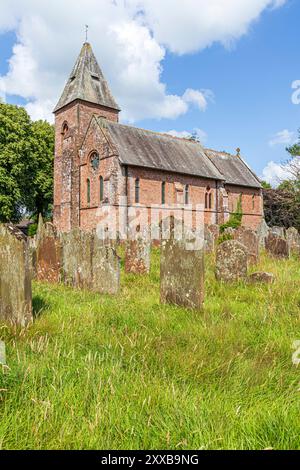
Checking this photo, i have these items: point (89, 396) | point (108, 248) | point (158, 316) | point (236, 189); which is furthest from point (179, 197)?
point (89, 396)

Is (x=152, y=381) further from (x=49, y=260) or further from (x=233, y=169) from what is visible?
(x=233, y=169)

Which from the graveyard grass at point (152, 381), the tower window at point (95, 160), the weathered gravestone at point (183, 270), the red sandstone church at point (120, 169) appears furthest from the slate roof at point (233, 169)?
the graveyard grass at point (152, 381)

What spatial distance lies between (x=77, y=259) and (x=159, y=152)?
74.6ft

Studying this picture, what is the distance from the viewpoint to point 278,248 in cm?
1225

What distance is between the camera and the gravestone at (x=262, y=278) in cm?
699

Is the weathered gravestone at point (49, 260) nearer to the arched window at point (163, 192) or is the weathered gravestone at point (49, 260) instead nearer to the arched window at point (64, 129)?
the arched window at point (163, 192)

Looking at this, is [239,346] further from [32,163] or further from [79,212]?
[32,163]

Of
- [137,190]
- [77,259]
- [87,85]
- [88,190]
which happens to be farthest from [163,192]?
[77,259]

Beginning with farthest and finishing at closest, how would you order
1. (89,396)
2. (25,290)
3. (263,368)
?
(25,290) < (263,368) < (89,396)

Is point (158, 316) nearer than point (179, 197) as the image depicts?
Yes

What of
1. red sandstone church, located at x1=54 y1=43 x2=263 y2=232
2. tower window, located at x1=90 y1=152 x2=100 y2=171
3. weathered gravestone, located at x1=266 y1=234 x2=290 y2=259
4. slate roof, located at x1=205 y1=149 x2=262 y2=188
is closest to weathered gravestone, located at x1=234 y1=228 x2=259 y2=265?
weathered gravestone, located at x1=266 y1=234 x2=290 y2=259

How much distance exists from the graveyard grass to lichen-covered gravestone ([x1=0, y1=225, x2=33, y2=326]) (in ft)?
0.93
